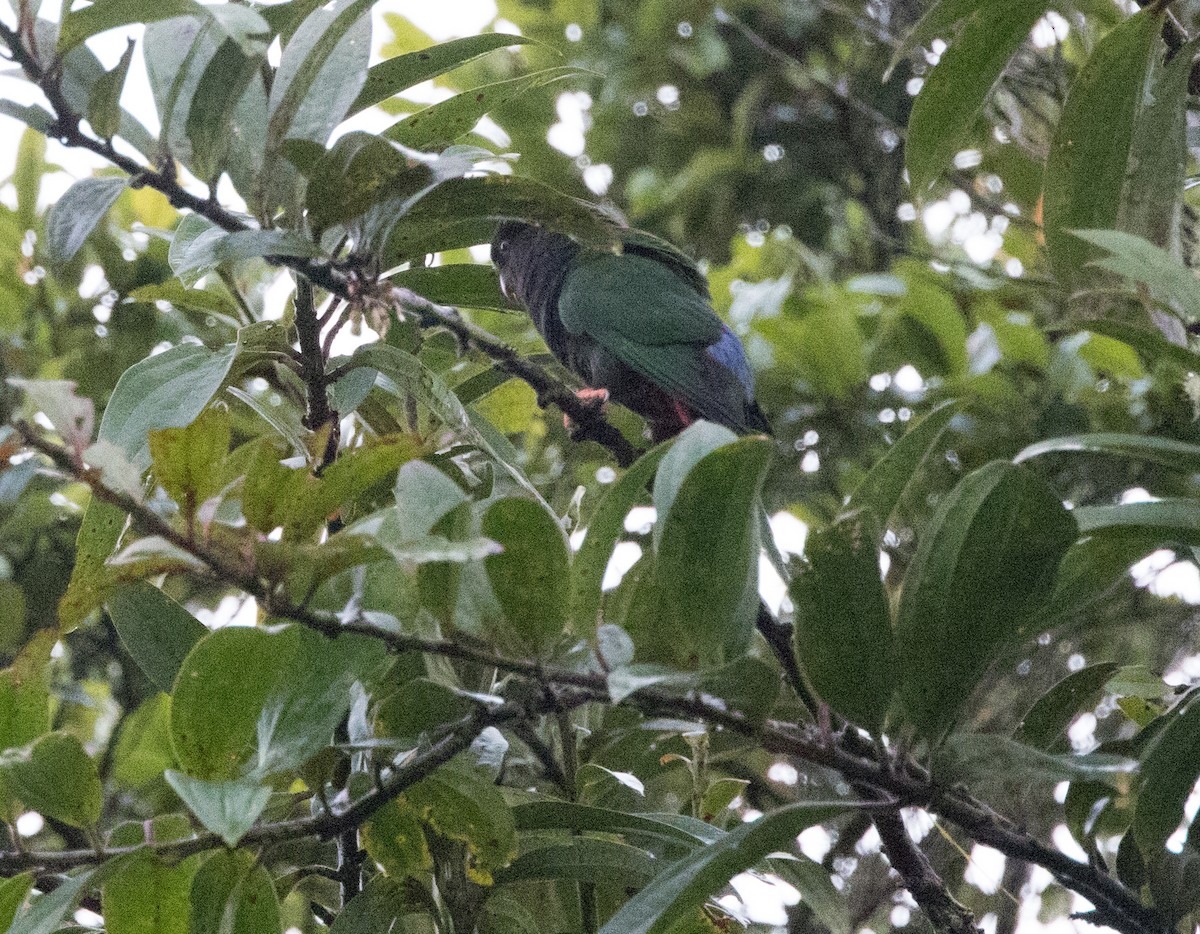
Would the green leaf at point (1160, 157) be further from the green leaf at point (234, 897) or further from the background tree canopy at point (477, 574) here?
the green leaf at point (234, 897)

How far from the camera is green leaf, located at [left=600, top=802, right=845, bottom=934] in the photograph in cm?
94

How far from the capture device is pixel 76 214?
3.93 feet

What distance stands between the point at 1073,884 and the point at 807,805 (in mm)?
326

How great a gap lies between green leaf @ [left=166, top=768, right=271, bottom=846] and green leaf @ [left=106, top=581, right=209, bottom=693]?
32 cm

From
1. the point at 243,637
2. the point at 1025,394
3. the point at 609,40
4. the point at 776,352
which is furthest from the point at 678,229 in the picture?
the point at 243,637

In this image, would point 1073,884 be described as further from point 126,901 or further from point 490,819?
point 126,901

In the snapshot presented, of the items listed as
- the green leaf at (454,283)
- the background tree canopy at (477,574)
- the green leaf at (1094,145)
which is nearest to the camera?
the background tree canopy at (477,574)

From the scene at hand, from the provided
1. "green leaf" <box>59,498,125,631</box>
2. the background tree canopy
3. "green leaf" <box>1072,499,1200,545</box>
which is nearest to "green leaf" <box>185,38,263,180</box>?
the background tree canopy

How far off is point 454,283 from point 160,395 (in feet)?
1.41

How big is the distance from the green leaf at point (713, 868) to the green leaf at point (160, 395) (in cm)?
58

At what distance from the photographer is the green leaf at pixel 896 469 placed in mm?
1090

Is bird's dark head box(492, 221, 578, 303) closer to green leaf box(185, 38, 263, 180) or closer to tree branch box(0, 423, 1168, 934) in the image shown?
green leaf box(185, 38, 263, 180)

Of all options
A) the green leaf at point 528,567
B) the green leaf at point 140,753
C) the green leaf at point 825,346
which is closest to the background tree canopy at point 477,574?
the green leaf at point 528,567

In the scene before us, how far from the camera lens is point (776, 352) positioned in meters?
3.01
